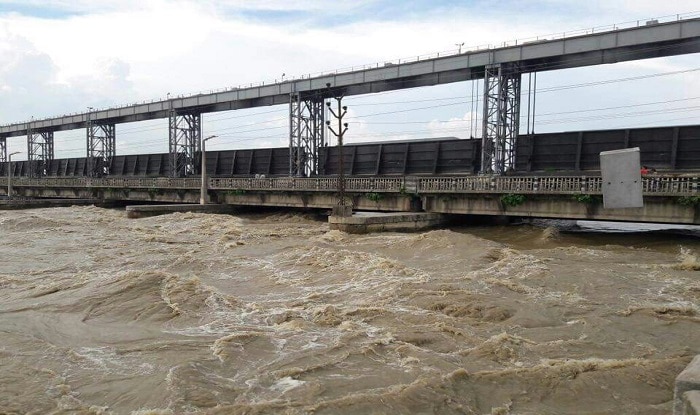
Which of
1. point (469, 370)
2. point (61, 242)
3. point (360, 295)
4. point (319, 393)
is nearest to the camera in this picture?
point (319, 393)

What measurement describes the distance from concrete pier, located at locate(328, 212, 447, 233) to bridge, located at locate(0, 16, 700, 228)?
3.79 ft

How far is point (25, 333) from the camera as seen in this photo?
10.3 m

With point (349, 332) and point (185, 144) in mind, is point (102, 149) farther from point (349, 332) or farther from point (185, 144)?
point (349, 332)

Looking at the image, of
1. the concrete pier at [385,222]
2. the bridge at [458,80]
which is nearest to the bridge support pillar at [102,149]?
the bridge at [458,80]

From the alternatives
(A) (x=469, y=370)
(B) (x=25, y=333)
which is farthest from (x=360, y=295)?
(B) (x=25, y=333)

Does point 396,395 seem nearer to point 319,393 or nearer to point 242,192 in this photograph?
point 319,393

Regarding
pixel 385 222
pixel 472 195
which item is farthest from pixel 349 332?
pixel 472 195

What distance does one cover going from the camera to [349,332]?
10086mm

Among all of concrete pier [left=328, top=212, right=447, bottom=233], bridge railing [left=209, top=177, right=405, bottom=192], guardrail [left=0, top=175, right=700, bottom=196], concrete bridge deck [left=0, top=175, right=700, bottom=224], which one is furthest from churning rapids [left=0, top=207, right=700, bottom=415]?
bridge railing [left=209, top=177, right=405, bottom=192]

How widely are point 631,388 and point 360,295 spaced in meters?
7.01

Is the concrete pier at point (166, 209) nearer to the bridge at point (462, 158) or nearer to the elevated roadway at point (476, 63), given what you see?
the bridge at point (462, 158)

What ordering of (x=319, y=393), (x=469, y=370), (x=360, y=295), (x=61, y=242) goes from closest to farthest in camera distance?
(x=319, y=393) → (x=469, y=370) → (x=360, y=295) → (x=61, y=242)

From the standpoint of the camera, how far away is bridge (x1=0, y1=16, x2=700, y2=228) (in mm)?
26547

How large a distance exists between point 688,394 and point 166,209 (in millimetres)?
42179
